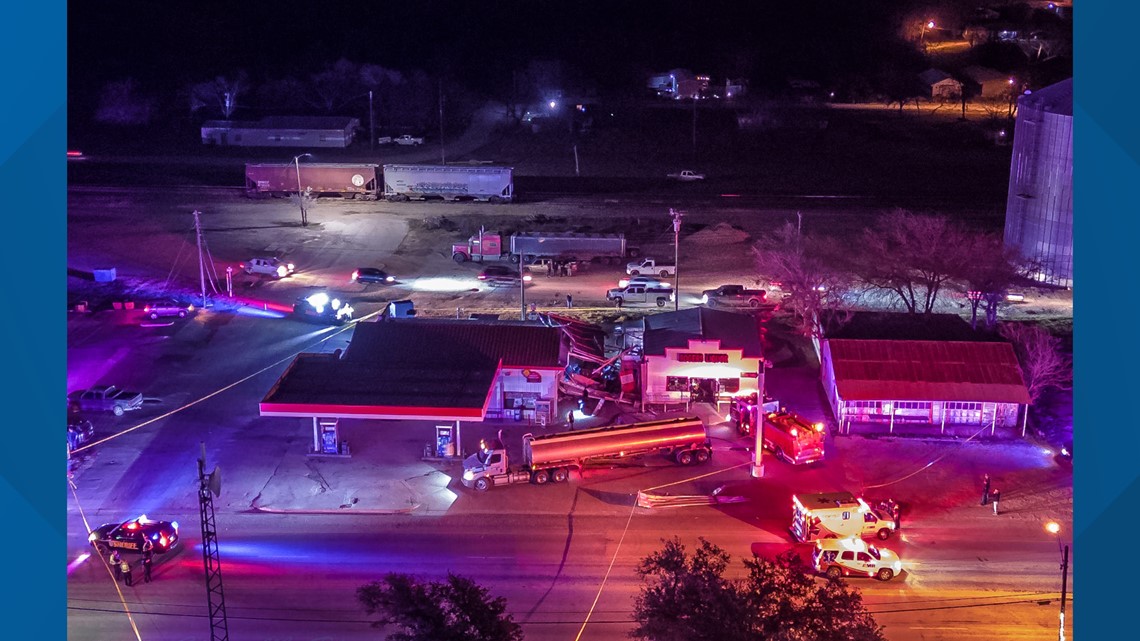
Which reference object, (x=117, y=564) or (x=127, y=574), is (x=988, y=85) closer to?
(x=117, y=564)

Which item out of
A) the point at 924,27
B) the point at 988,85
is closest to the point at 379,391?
the point at 988,85

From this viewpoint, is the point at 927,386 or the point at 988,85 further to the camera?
the point at 988,85

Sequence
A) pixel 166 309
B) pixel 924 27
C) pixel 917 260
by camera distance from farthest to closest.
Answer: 1. pixel 924 27
2. pixel 166 309
3. pixel 917 260

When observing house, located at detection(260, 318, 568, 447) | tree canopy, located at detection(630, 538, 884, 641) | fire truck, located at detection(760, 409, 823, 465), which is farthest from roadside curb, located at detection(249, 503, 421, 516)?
tree canopy, located at detection(630, 538, 884, 641)

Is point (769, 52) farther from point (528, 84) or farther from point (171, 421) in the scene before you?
point (171, 421)

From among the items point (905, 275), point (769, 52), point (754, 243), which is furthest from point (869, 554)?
point (769, 52)

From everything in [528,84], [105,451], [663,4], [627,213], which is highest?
[663,4]
